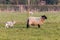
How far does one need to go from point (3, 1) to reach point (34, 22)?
3008cm

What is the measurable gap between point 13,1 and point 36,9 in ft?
43.6

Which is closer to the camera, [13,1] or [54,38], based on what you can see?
[54,38]

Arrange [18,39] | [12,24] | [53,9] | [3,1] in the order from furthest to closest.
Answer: [3,1]
[53,9]
[12,24]
[18,39]

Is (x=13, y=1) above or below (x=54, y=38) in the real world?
below

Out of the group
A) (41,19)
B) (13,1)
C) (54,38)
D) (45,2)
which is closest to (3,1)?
(13,1)

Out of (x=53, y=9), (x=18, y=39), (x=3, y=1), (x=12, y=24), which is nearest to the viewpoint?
(x=18, y=39)

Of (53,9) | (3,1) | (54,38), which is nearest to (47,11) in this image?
(53,9)

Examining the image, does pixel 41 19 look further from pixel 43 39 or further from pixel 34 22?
pixel 43 39

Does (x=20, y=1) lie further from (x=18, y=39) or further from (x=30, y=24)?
(x=18, y=39)

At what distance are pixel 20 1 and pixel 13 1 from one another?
1743 millimetres

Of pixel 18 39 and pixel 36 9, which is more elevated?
pixel 18 39

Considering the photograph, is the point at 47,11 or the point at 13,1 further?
the point at 13,1

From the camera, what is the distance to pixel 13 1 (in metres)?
46.2

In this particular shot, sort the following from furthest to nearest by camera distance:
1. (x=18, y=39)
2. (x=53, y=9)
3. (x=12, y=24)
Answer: (x=53, y=9) → (x=12, y=24) → (x=18, y=39)
